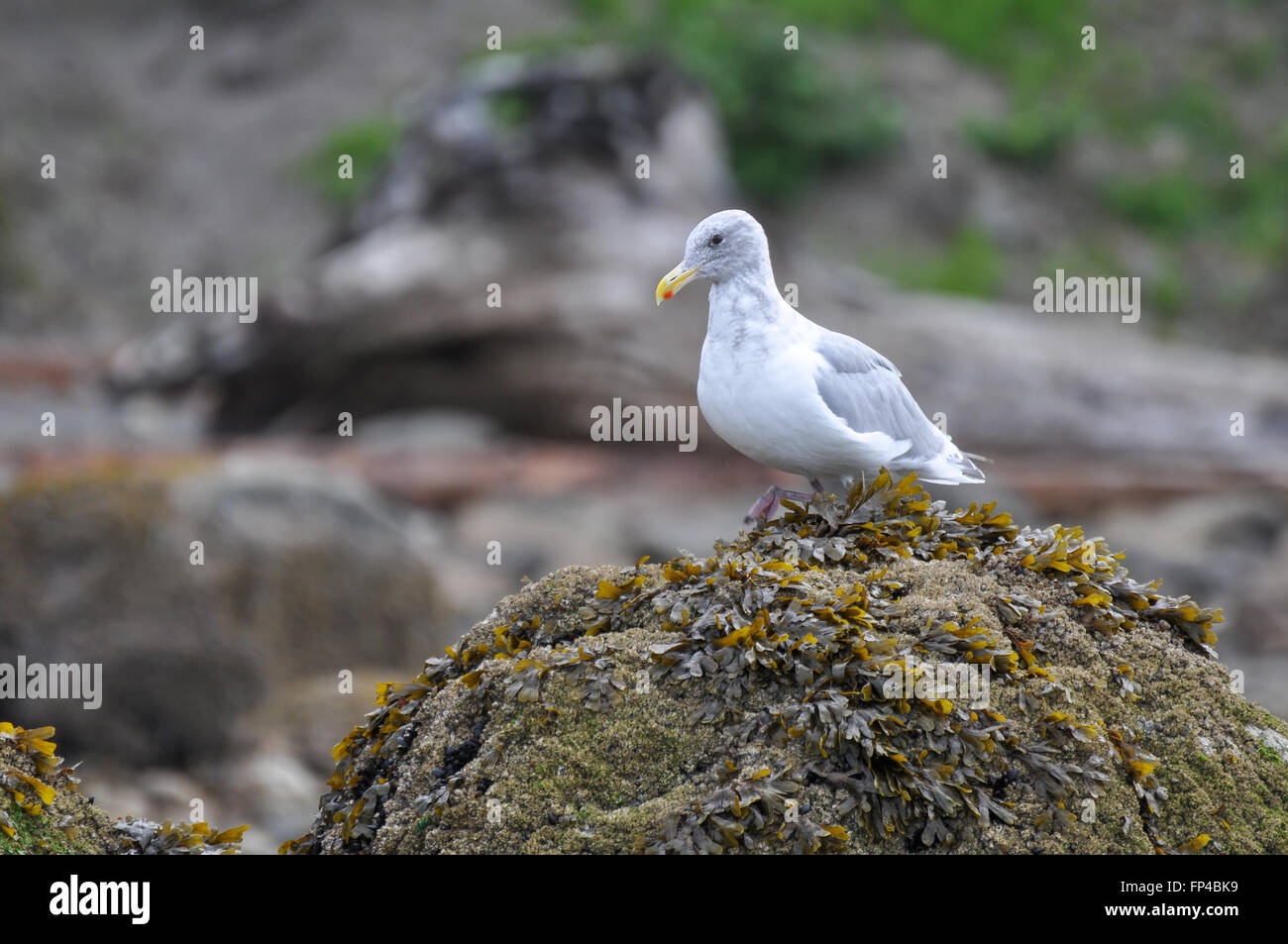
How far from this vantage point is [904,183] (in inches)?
984

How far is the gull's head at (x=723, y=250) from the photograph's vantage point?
217 inches

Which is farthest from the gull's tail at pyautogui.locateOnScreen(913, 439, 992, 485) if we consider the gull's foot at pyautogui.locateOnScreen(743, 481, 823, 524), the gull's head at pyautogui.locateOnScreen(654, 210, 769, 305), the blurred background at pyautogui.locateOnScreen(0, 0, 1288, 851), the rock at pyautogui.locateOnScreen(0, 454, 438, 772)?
the rock at pyautogui.locateOnScreen(0, 454, 438, 772)

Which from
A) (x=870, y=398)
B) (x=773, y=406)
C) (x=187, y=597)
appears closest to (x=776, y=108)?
(x=187, y=597)

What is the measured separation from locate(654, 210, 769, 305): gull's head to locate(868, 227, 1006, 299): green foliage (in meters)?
17.7

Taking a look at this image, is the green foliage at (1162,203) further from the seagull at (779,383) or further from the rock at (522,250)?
the seagull at (779,383)

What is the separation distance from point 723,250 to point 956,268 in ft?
60.8

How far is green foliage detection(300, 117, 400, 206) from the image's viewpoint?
2494 cm

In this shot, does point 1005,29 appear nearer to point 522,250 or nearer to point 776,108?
point 776,108

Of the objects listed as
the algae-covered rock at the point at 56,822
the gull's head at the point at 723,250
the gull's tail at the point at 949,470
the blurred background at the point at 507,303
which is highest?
the blurred background at the point at 507,303

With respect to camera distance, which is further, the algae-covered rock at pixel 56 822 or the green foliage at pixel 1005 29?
the green foliage at pixel 1005 29

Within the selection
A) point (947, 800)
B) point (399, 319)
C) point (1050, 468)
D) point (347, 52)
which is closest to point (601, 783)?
point (947, 800)

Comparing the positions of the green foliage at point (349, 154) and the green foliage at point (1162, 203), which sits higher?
the green foliage at point (349, 154)

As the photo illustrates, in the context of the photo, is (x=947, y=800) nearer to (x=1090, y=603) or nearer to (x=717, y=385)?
(x=1090, y=603)

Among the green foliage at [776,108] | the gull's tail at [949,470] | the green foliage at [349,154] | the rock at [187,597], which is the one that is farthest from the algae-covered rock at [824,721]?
the green foliage at [349,154]
